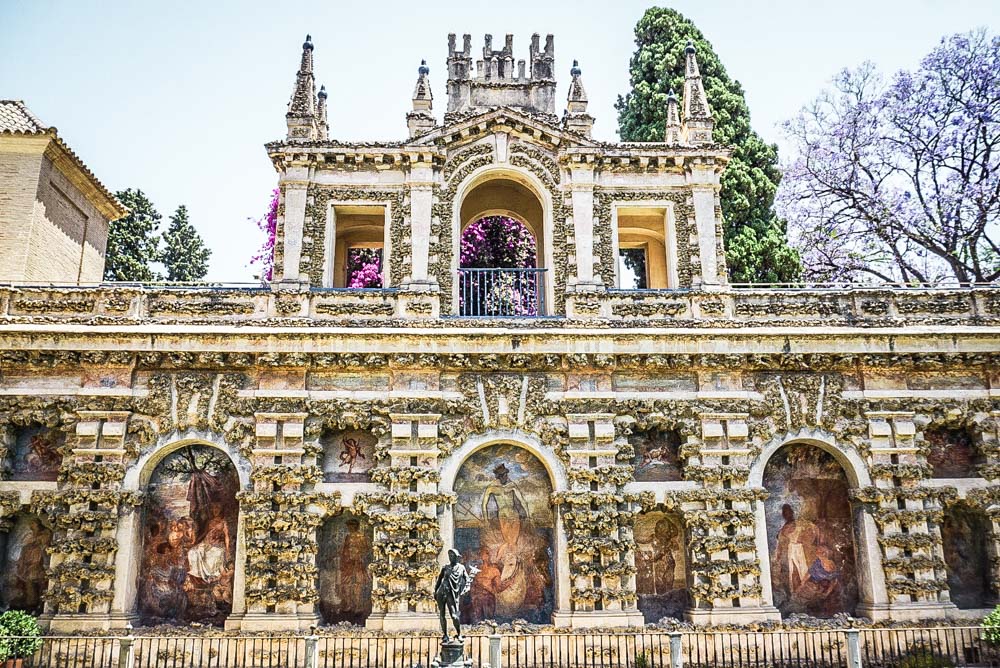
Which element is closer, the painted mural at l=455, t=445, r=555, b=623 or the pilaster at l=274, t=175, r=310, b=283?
the painted mural at l=455, t=445, r=555, b=623

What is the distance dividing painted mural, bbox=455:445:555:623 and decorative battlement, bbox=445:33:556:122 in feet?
30.7

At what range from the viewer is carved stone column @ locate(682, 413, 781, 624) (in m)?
15.9

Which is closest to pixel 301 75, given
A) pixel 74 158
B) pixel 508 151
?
pixel 508 151

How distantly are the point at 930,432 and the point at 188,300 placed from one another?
57.2ft

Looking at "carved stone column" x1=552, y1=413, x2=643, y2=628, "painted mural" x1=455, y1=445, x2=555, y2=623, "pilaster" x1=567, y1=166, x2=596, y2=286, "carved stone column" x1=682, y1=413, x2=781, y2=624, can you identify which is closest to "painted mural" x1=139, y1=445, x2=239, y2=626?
"painted mural" x1=455, y1=445, x2=555, y2=623

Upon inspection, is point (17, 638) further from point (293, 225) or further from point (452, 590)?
point (293, 225)

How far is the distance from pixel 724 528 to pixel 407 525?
22.3 ft

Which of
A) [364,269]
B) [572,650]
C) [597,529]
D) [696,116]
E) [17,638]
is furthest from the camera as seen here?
[364,269]

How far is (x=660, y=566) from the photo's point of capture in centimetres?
1675

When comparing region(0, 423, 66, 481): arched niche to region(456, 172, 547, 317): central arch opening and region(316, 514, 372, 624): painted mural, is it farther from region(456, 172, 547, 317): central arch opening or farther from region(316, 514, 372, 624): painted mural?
region(456, 172, 547, 317): central arch opening

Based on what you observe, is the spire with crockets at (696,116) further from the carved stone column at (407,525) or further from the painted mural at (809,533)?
the carved stone column at (407,525)

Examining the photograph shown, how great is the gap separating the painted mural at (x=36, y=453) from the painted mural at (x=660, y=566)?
513 inches

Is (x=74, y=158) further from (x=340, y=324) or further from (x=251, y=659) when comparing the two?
(x=251, y=659)

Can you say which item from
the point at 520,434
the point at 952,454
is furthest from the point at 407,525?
the point at 952,454
